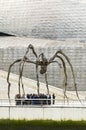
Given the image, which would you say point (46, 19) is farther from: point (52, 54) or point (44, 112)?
point (44, 112)

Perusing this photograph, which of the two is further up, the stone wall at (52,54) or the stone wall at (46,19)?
the stone wall at (46,19)

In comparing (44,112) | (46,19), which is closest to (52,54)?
(46,19)

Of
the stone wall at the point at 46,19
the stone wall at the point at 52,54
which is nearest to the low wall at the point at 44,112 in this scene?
the stone wall at the point at 52,54

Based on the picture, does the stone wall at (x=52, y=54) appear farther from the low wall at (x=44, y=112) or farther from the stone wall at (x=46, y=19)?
the low wall at (x=44, y=112)

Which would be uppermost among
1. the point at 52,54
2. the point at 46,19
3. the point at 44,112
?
the point at 46,19

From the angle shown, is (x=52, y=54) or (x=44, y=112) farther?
(x=52, y=54)

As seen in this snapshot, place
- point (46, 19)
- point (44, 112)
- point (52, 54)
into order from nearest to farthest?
point (44, 112) < point (52, 54) < point (46, 19)

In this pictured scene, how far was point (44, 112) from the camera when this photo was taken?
25516 millimetres

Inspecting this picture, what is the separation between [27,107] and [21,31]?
22062mm

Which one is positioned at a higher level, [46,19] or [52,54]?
[46,19]

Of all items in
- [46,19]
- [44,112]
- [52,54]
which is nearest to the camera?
[44,112]

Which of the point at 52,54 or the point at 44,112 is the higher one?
the point at 52,54

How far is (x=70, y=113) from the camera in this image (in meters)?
25.5

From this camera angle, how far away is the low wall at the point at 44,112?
83.2 ft
